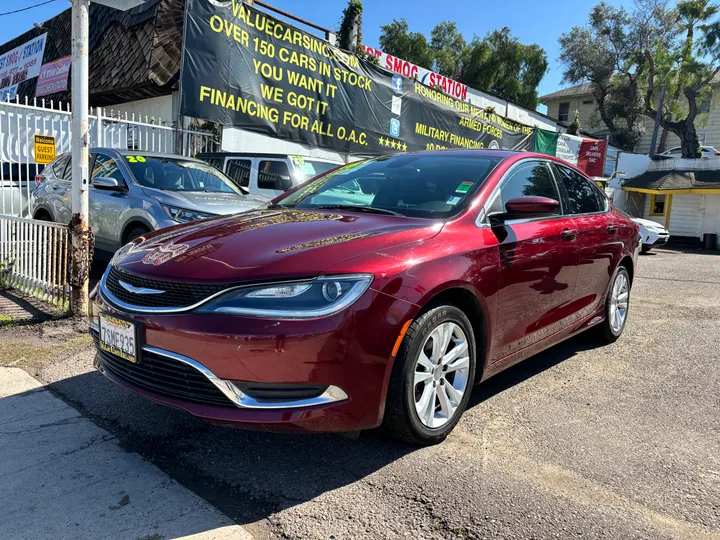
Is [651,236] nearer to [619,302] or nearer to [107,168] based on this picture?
[619,302]

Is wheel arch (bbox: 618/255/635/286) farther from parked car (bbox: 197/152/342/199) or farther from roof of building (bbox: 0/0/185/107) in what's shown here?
roof of building (bbox: 0/0/185/107)

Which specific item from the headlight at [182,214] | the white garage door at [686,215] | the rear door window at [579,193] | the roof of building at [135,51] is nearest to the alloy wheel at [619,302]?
the rear door window at [579,193]

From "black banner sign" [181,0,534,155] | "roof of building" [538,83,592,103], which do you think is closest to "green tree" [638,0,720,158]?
"roof of building" [538,83,592,103]

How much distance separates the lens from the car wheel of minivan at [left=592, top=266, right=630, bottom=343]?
482cm

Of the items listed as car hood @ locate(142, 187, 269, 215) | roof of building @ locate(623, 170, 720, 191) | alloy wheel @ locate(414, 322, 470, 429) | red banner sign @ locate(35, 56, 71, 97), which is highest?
red banner sign @ locate(35, 56, 71, 97)

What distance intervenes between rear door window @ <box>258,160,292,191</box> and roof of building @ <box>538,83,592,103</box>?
38919mm

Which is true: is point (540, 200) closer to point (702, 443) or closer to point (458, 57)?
point (702, 443)

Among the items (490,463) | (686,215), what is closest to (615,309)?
(490,463)

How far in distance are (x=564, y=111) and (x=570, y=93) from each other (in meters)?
1.51

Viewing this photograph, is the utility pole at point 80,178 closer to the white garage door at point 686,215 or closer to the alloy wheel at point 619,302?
the alloy wheel at point 619,302

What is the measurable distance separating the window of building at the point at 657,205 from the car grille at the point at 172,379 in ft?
84.3

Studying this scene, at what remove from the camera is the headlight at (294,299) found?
2.32 meters

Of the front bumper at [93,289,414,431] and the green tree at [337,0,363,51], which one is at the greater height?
the green tree at [337,0,363,51]

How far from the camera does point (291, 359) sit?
90.6 inches
